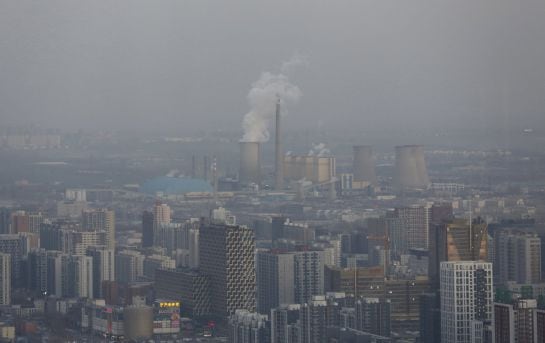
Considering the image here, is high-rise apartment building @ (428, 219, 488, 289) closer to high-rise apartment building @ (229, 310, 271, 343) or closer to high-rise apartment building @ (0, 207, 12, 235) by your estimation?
high-rise apartment building @ (229, 310, 271, 343)

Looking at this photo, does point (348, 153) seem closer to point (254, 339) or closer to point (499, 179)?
point (499, 179)

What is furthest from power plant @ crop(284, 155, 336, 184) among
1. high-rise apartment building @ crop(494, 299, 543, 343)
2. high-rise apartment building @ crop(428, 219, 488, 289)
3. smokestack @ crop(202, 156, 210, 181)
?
high-rise apartment building @ crop(494, 299, 543, 343)

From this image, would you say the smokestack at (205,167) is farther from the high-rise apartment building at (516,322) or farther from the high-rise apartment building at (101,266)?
the high-rise apartment building at (516,322)

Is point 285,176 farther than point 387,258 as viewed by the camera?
Yes

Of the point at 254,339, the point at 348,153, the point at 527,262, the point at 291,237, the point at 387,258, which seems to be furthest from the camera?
the point at 348,153

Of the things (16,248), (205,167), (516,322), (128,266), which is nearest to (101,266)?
(128,266)

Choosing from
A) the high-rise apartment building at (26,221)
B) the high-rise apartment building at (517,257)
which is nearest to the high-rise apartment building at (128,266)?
the high-rise apartment building at (26,221)

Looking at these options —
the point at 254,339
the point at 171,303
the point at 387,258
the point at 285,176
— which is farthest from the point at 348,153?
the point at 254,339
